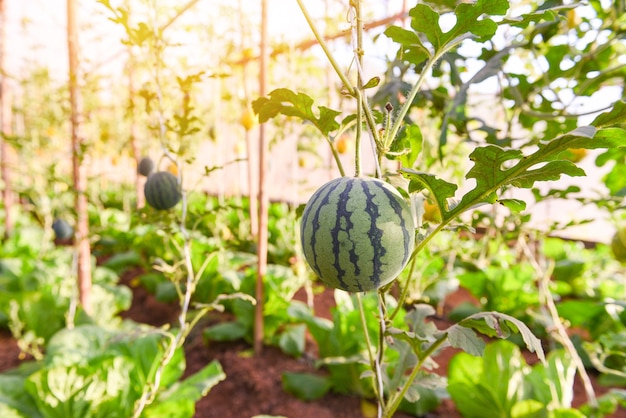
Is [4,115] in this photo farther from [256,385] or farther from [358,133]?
[358,133]

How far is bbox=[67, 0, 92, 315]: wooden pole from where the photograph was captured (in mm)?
2500

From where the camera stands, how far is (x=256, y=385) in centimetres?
244

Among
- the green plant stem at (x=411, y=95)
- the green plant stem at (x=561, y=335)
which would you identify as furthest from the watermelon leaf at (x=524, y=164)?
the green plant stem at (x=561, y=335)

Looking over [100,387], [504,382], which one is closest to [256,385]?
[100,387]

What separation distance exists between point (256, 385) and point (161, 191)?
4.66 feet

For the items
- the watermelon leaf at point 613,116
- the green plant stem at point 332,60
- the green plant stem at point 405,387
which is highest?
the green plant stem at point 332,60

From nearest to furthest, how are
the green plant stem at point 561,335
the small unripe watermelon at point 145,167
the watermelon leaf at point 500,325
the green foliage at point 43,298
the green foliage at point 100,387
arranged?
the watermelon leaf at point 500,325 < the green plant stem at point 561,335 < the green foliage at point 100,387 < the small unripe watermelon at point 145,167 < the green foliage at point 43,298

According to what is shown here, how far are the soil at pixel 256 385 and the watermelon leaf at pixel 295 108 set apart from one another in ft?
6.08

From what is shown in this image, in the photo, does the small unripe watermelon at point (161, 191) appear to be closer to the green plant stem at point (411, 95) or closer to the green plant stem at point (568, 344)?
the green plant stem at point (411, 95)

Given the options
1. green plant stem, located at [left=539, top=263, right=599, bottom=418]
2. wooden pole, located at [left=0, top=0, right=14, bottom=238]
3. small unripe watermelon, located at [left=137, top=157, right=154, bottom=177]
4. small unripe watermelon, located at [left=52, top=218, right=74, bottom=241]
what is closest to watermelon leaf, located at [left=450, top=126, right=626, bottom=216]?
green plant stem, located at [left=539, top=263, right=599, bottom=418]

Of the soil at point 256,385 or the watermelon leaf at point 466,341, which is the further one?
the soil at point 256,385

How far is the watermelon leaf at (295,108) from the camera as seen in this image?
799 mm

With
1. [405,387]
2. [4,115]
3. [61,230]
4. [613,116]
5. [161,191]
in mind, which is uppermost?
[4,115]

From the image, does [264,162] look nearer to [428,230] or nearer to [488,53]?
[488,53]
